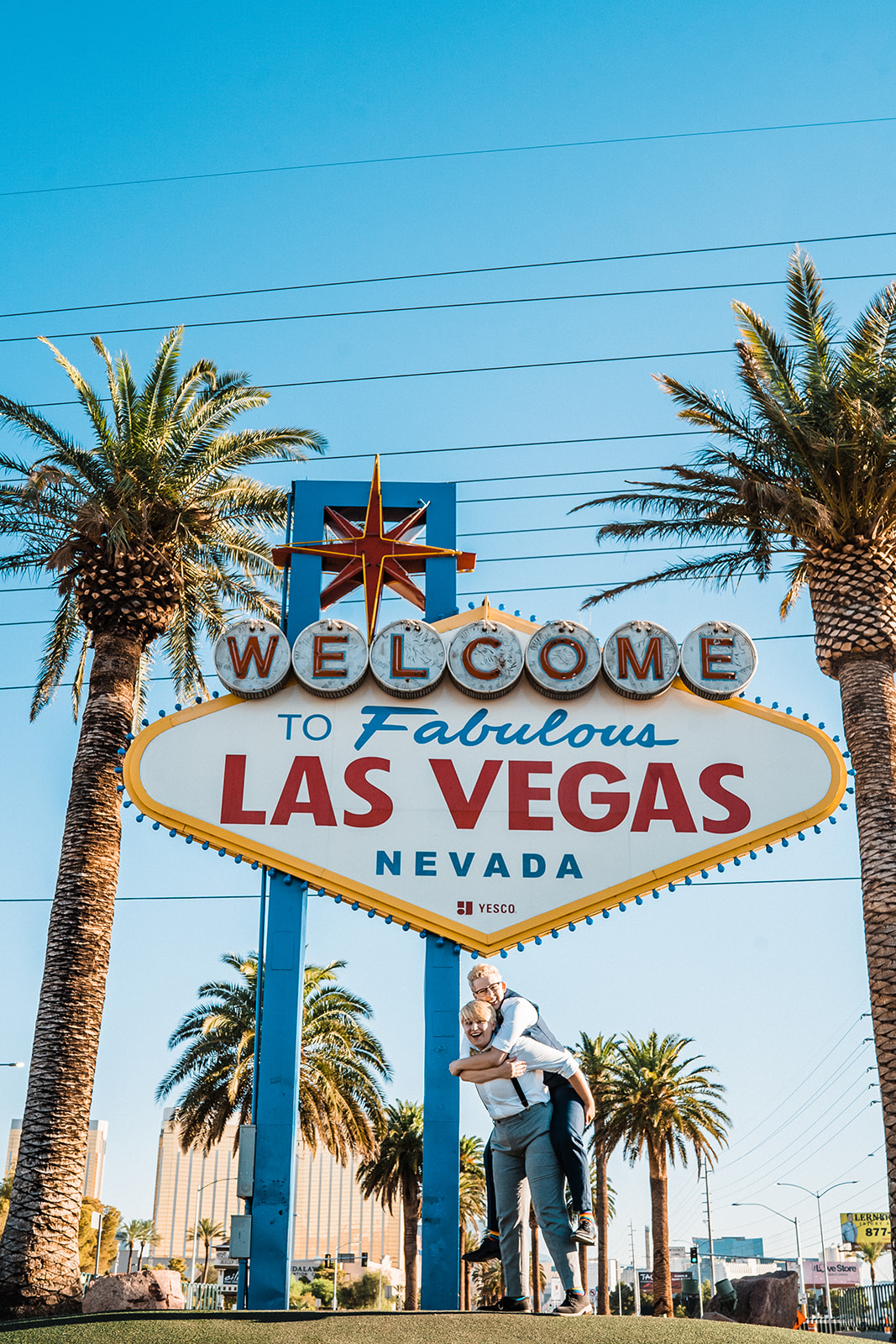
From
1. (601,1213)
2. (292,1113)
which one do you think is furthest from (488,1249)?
(601,1213)

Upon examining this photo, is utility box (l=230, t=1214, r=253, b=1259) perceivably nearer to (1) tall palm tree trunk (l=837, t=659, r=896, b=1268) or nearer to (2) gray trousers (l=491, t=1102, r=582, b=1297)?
(2) gray trousers (l=491, t=1102, r=582, b=1297)

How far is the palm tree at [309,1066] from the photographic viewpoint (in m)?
30.7

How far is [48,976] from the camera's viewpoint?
17.1 m

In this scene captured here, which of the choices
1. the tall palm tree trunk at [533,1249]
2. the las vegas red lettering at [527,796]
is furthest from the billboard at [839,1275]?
the las vegas red lettering at [527,796]

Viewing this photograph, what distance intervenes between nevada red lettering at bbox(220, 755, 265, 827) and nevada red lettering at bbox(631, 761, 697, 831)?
150 inches

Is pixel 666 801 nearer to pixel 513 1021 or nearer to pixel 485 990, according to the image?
pixel 485 990

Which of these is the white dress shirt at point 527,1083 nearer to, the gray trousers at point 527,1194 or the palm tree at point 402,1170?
the gray trousers at point 527,1194

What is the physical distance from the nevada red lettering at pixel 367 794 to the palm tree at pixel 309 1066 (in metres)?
19.4

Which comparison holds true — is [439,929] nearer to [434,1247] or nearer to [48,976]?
[434,1247]

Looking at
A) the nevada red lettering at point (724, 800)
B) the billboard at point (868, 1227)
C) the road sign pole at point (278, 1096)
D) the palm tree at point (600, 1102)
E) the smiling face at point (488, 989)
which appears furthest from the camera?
the billboard at point (868, 1227)

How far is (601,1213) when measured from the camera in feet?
148

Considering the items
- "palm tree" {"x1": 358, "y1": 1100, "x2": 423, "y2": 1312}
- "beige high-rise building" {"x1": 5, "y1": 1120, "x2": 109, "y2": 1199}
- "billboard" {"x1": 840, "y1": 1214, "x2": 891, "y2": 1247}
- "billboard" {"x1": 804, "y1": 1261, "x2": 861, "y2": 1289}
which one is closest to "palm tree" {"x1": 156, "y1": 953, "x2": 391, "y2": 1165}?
"palm tree" {"x1": 358, "y1": 1100, "x2": 423, "y2": 1312}

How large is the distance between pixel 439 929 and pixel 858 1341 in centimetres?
488

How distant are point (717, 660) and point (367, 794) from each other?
391 cm
